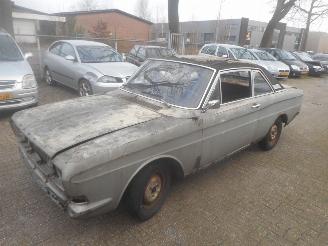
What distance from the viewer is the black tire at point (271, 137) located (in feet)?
18.1

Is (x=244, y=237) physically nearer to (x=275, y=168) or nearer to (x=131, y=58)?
(x=275, y=168)

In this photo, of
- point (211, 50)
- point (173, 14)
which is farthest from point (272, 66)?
point (173, 14)

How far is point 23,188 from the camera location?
384 cm

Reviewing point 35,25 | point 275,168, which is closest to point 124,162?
point 275,168

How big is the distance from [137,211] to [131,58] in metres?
11.5

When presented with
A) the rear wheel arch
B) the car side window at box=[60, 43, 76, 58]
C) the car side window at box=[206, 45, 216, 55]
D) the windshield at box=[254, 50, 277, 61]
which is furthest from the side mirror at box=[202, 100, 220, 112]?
the windshield at box=[254, 50, 277, 61]

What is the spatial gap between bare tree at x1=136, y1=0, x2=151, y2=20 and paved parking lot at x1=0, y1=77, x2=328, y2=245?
8845 centimetres

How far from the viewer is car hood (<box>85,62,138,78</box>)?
7.79m

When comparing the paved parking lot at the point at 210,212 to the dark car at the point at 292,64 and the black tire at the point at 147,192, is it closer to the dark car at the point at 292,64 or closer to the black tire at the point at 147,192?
the black tire at the point at 147,192

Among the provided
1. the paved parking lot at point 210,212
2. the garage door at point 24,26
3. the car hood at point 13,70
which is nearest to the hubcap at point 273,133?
the paved parking lot at point 210,212

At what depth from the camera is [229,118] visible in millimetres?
4113

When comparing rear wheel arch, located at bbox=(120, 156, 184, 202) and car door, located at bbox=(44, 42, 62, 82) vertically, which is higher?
car door, located at bbox=(44, 42, 62, 82)

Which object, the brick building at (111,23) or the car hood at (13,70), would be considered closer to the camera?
the car hood at (13,70)

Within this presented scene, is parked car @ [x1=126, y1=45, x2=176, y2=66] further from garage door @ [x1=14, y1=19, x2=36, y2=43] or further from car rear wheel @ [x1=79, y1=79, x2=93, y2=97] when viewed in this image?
garage door @ [x1=14, y1=19, x2=36, y2=43]
